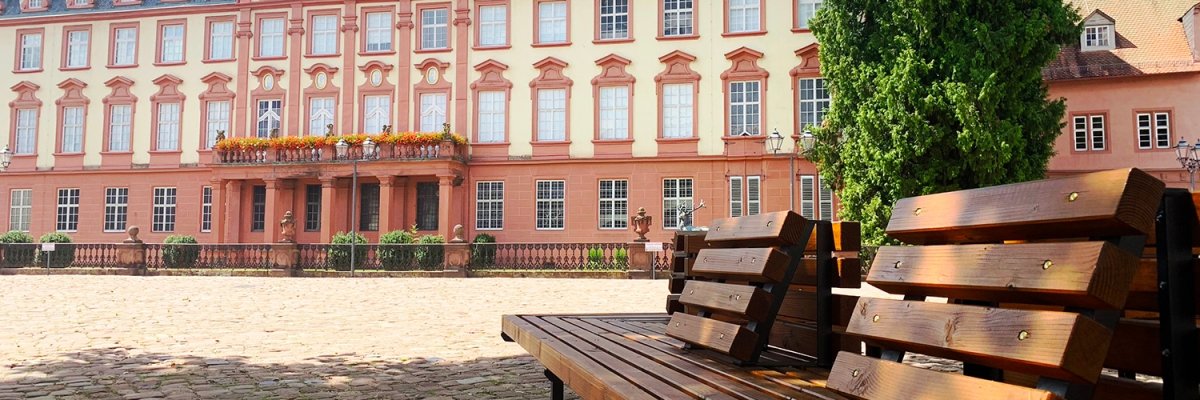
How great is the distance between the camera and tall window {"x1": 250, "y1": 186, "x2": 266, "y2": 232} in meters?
32.5

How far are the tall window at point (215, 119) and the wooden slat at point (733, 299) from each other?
108 feet

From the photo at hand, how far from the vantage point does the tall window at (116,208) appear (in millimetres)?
33719

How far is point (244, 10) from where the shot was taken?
33.1m

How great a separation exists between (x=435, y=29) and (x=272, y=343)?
2439cm

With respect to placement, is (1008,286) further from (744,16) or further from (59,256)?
(59,256)

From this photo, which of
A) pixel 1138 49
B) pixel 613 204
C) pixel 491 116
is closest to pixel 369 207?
pixel 491 116

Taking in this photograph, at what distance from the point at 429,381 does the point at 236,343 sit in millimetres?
3445

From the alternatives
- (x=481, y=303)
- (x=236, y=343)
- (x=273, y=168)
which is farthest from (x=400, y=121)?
(x=236, y=343)

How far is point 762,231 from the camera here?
315cm

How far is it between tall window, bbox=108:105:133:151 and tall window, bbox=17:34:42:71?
153 inches

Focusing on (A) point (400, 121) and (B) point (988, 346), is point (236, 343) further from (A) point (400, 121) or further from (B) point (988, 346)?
(A) point (400, 121)

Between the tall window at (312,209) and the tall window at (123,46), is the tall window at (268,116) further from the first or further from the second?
the tall window at (123,46)

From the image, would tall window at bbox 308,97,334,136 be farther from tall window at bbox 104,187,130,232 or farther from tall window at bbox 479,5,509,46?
tall window at bbox 104,187,130,232

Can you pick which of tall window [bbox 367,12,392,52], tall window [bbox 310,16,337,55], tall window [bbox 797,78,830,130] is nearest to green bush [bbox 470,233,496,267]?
tall window [bbox 367,12,392,52]
